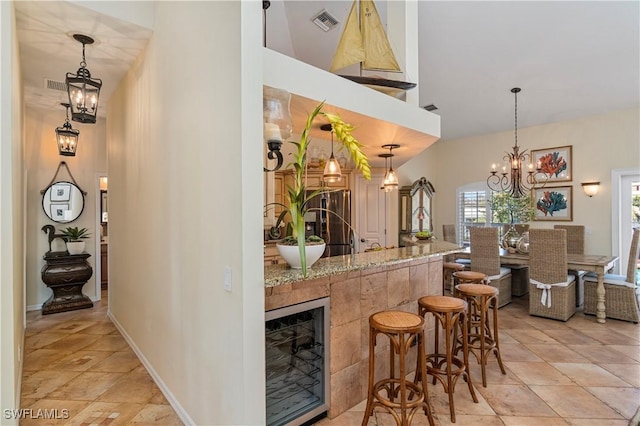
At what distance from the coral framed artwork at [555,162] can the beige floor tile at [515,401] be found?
4.89 m

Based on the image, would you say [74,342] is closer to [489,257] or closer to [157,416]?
[157,416]

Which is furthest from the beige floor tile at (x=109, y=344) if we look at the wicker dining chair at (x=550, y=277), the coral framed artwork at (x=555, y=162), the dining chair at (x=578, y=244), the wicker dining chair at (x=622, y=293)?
the coral framed artwork at (x=555, y=162)

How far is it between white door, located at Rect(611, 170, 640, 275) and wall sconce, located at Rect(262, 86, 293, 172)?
20.0 feet

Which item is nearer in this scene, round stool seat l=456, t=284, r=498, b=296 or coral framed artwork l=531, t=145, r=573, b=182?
round stool seat l=456, t=284, r=498, b=296

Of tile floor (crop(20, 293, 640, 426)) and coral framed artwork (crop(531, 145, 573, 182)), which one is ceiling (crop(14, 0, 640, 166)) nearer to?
coral framed artwork (crop(531, 145, 573, 182))

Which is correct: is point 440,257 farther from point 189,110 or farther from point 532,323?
point 189,110

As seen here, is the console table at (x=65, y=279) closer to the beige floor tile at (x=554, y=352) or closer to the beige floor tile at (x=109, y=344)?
the beige floor tile at (x=109, y=344)

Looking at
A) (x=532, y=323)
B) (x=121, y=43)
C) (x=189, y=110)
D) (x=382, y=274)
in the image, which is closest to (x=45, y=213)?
(x=121, y=43)

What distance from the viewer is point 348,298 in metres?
2.45

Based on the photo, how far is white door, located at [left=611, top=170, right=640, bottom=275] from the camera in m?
5.47

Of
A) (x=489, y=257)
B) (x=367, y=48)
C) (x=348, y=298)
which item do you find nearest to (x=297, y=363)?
(x=348, y=298)

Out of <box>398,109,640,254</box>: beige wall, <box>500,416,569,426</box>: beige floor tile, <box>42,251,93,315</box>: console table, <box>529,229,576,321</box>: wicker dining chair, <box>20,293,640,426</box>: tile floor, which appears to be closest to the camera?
<box>500,416,569,426</box>: beige floor tile

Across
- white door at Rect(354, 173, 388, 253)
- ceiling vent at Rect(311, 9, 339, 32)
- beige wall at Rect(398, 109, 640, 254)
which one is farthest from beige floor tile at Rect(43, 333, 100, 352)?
beige wall at Rect(398, 109, 640, 254)

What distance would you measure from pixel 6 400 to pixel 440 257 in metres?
3.46
